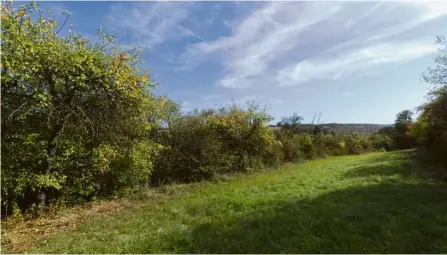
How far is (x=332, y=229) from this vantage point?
677 centimetres

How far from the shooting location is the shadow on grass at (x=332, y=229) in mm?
5957

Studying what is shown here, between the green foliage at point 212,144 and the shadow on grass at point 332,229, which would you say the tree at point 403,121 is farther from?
the shadow on grass at point 332,229

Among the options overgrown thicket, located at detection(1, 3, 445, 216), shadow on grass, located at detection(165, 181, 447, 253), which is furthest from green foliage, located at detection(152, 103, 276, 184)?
shadow on grass, located at detection(165, 181, 447, 253)

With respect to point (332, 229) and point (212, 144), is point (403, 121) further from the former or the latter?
point (332, 229)

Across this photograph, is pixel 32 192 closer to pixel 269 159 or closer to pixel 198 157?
pixel 198 157

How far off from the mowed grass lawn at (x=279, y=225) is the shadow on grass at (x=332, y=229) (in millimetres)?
16

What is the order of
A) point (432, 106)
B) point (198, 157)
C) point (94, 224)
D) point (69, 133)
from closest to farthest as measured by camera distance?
point (94, 224) → point (69, 133) → point (432, 106) → point (198, 157)

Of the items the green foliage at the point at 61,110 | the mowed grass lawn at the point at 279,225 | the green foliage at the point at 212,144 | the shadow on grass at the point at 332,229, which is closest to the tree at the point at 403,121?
the green foliage at the point at 212,144

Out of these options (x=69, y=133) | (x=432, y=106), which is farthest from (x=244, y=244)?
(x=432, y=106)

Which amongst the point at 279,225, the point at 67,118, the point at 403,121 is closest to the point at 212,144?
the point at 67,118

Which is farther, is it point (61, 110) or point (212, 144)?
point (212, 144)

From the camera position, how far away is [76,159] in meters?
10.7

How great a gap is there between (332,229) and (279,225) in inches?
44.4

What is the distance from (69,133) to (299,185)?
8645mm
